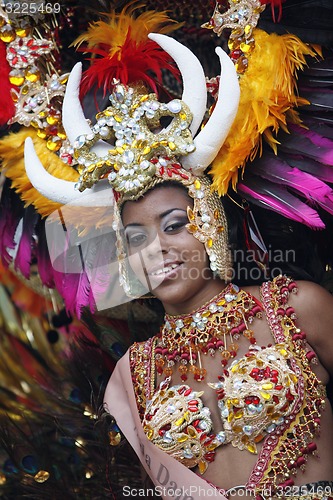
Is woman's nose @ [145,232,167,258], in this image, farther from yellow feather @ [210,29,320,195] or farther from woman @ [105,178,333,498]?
yellow feather @ [210,29,320,195]

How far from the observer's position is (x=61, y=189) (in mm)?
2803

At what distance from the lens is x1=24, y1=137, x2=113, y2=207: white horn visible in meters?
2.80

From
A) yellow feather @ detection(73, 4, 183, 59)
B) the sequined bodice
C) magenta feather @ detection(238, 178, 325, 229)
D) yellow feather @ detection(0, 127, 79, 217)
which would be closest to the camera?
the sequined bodice

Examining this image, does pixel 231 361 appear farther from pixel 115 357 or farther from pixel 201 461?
pixel 115 357

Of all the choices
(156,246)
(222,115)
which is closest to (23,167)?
(156,246)

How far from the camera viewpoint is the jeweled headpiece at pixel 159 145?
267 cm

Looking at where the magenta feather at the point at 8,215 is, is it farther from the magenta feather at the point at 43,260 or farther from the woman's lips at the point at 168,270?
the woman's lips at the point at 168,270

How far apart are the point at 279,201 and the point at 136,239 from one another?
0.45 m

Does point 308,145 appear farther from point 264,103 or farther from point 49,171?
point 49,171

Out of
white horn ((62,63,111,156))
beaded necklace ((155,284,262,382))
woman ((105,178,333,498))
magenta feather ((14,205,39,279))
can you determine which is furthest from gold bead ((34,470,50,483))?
white horn ((62,63,111,156))

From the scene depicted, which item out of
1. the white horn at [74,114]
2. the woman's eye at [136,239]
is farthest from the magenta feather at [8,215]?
the woman's eye at [136,239]

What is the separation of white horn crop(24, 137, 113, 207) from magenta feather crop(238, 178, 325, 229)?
43 cm

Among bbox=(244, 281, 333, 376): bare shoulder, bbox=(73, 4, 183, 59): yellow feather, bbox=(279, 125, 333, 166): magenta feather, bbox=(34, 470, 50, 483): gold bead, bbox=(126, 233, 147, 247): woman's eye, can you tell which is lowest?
bbox=(34, 470, 50, 483): gold bead

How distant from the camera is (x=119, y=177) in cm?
269
